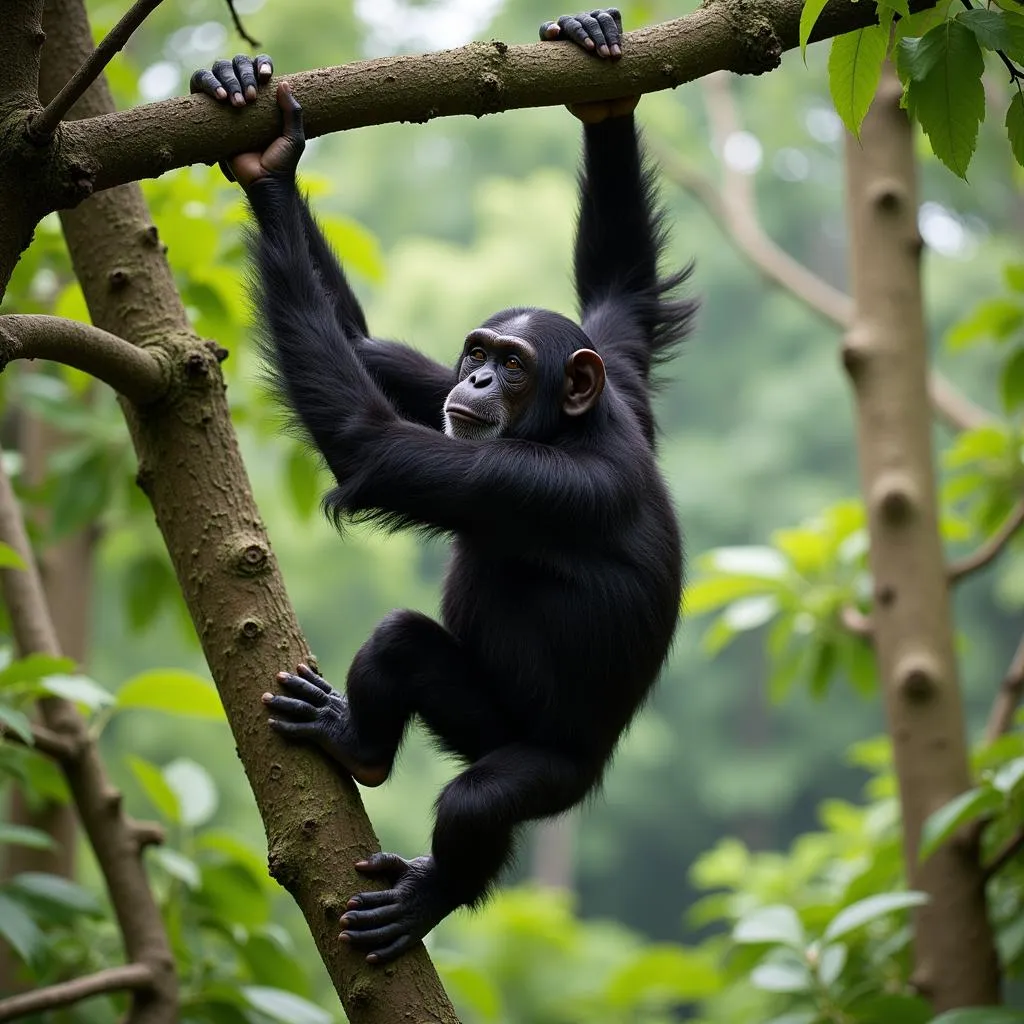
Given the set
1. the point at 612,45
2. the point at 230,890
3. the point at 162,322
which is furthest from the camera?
the point at 230,890

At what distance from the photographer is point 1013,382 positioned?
17.0 feet

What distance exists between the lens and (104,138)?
2672 millimetres

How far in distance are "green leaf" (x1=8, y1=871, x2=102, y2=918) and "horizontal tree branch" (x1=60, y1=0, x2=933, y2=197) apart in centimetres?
235

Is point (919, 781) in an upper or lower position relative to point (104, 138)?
lower

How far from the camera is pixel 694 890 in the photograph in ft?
88.0

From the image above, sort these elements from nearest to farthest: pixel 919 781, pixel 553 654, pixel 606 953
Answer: pixel 553 654
pixel 919 781
pixel 606 953

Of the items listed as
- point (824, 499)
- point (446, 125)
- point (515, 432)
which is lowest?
point (515, 432)

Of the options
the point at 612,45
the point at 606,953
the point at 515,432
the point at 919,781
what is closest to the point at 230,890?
the point at 515,432

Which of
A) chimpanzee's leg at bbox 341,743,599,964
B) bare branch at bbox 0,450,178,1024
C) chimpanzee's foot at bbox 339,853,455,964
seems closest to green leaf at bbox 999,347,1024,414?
chimpanzee's leg at bbox 341,743,599,964

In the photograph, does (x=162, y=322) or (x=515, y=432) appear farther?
(x=515, y=432)

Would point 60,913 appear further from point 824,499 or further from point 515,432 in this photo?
point 824,499

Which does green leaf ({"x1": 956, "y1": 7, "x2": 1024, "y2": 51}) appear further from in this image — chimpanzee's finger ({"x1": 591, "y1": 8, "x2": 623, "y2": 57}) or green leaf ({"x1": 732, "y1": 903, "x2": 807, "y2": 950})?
green leaf ({"x1": 732, "y1": 903, "x2": 807, "y2": 950})

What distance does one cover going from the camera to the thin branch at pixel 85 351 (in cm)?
267

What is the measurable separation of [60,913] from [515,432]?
81.1 inches
